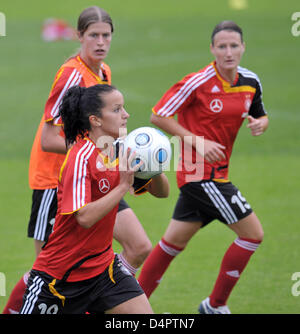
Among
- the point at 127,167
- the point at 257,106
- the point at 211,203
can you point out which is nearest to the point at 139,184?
the point at 127,167

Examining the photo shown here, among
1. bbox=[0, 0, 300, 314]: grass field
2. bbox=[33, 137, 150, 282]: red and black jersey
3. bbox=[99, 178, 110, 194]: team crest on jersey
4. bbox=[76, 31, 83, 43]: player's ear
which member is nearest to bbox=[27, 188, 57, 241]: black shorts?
bbox=[0, 0, 300, 314]: grass field

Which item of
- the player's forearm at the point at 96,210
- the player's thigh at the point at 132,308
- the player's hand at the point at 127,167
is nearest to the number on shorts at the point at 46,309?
the player's thigh at the point at 132,308

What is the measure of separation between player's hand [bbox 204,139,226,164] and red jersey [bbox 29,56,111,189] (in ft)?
3.34

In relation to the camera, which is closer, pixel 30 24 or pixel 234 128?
pixel 234 128

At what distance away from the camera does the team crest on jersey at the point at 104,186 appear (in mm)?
4598

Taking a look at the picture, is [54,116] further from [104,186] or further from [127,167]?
[127,167]

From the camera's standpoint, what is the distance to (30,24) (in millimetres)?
31469

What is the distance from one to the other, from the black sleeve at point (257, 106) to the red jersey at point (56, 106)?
1448 mm

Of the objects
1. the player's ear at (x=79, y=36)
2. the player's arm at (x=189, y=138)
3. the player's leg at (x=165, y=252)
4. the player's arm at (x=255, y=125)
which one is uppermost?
the player's ear at (x=79, y=36)

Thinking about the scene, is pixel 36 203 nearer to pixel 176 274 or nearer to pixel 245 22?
pixel 176 274

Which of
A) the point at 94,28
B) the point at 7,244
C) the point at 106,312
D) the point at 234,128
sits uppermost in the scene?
the point at 94,28

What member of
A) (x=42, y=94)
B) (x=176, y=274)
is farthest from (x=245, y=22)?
(x=176, y=274)

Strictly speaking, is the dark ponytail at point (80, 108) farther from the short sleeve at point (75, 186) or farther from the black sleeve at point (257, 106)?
the black sleeve at point (257, 106)

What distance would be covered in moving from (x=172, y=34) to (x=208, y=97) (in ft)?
73.1
